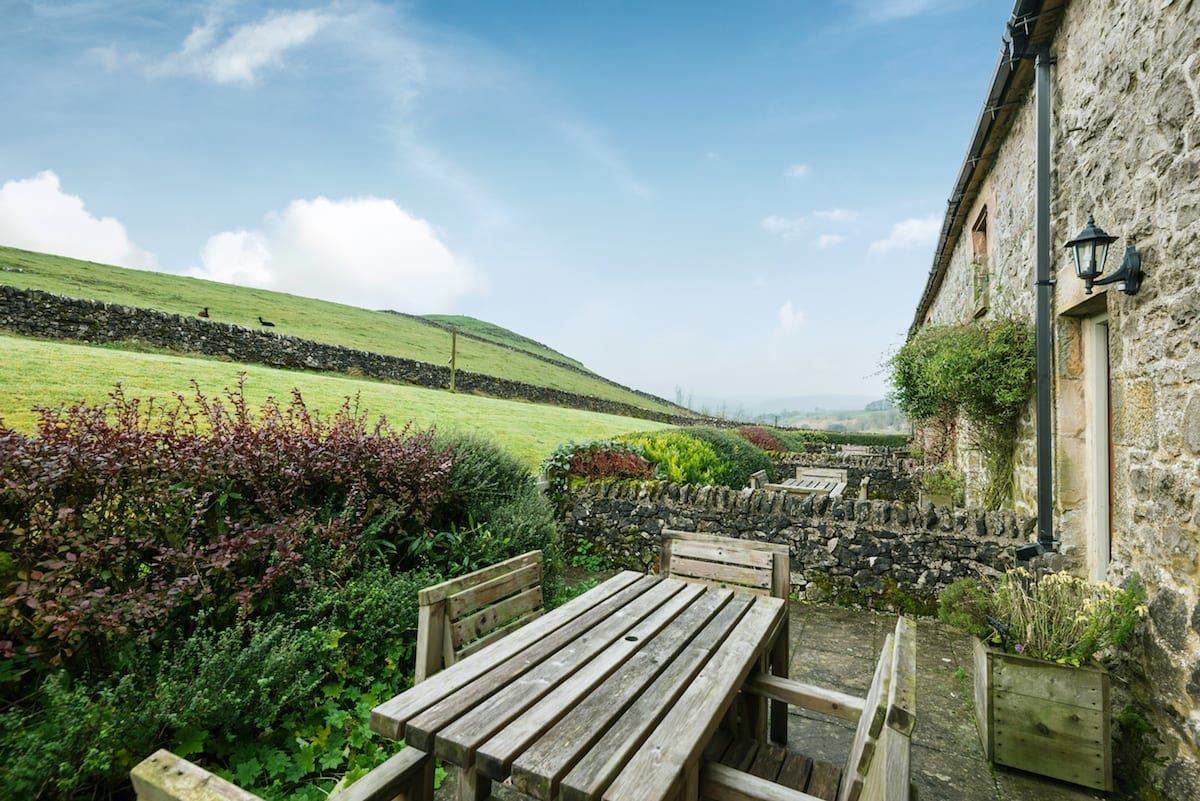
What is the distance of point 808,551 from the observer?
5.54 metres

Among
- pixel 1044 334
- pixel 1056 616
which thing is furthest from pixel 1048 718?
pixel 1044 334

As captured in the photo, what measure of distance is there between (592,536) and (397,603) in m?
3.35

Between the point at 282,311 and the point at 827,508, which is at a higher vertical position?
the point at 282,311

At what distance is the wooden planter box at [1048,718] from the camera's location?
274cm

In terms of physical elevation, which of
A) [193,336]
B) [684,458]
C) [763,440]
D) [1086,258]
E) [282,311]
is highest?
[282,311]

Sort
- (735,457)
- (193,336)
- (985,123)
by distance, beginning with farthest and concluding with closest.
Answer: (193,336) < (735,457) < (985,123)

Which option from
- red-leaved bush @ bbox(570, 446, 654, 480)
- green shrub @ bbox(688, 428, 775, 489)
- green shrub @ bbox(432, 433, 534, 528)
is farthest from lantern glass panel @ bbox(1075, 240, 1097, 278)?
green shrub @ bbox(688, 428, 775, 489)

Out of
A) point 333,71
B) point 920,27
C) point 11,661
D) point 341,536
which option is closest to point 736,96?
point 920,27

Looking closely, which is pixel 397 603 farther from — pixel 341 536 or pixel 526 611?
pixel 526 611

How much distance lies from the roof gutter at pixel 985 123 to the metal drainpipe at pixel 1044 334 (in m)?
0.39

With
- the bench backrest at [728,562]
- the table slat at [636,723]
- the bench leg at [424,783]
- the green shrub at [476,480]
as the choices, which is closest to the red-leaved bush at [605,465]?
the green shrub at [476,480]

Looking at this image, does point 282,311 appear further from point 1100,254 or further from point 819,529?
point 1100,254

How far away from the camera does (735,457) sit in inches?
438

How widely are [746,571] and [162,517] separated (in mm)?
3686
